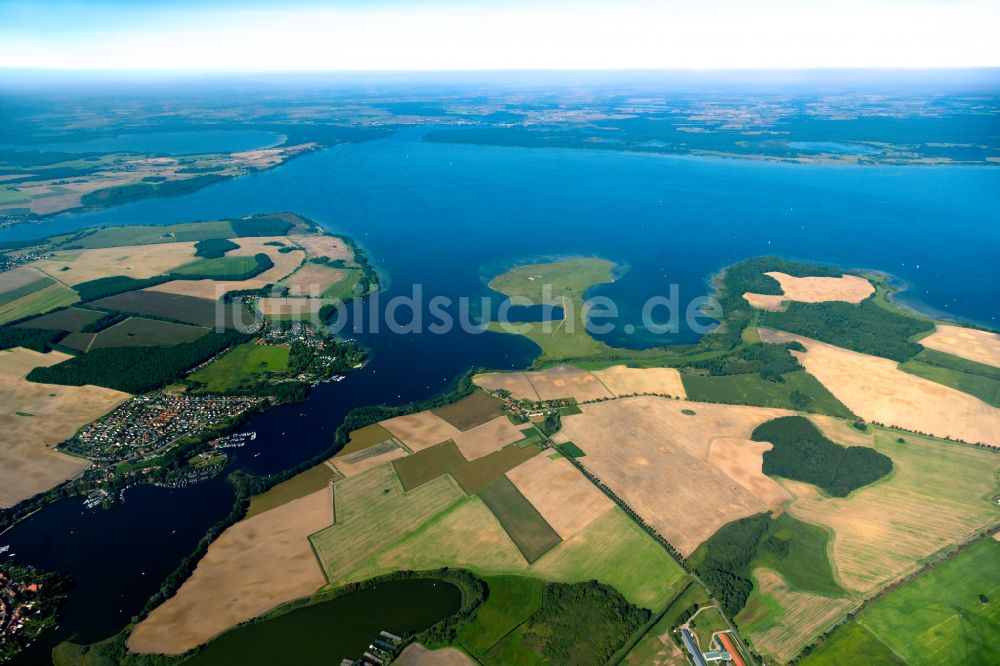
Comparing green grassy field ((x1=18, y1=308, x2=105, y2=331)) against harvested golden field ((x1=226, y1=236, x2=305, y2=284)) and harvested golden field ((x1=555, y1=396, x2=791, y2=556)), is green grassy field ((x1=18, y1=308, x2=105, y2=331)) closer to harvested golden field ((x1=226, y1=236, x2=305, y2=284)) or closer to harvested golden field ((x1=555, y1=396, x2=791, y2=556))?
harvested golden field ((x1=226, y1=236, x2=305, y2=284))

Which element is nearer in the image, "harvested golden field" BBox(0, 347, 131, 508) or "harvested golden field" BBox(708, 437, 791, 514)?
"harvested golden field" BBox(708, 437, 791, 514)

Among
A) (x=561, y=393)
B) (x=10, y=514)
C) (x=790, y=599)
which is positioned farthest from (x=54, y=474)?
(x=790, y=599)

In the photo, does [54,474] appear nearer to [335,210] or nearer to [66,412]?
[66,412]

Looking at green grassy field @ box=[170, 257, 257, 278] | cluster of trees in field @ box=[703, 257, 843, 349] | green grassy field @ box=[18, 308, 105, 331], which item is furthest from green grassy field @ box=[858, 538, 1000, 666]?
green grassy field @ box=[170, 257, 257, 278]

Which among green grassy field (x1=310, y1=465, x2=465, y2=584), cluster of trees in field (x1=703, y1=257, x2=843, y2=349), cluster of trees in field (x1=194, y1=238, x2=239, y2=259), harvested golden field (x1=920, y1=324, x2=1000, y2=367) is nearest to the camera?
green grassy field (x1=310, y1=465, x2=465, y2=584)

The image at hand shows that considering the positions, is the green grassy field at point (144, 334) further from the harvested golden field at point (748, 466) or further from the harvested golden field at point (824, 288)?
the harvested golden field at point (824, 288)

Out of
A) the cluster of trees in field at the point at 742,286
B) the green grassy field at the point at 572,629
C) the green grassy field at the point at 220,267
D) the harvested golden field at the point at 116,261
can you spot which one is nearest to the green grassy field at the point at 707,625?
the green grassy field at the point at 572,629

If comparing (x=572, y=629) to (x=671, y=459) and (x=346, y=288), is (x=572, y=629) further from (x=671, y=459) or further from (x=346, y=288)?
(x=346, y=288)
